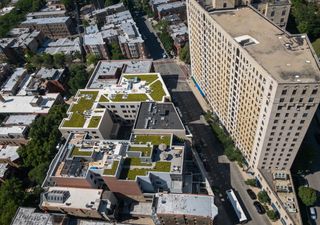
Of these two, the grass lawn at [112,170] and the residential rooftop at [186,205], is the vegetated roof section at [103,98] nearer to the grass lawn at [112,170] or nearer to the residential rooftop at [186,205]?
the grass lawn at [112,170]

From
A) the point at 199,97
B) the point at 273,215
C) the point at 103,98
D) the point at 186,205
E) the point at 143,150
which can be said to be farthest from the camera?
the point at 199,97

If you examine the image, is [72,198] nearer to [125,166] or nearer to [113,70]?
[125,166]

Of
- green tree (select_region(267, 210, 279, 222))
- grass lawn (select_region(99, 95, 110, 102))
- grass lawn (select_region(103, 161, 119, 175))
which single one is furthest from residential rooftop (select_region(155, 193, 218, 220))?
grass lawn (select_region(99, 95, 110, 102))

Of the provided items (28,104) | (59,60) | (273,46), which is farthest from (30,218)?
(59,60)

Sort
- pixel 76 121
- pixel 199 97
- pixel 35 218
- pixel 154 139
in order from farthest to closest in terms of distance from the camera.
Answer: pixel 199 97 < pixel 76 121 < pixel 154 139 < pixel 35 218

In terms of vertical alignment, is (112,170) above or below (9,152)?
above

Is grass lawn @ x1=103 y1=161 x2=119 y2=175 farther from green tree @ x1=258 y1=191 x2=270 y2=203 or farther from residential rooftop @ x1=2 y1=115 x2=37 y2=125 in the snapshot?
residential rooftop @ x1=2 y1=115 x2=37 y2=125

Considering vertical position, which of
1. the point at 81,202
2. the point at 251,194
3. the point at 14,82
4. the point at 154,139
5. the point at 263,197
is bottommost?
the point at 251,194

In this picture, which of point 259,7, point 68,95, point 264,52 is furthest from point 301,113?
point 68,95
